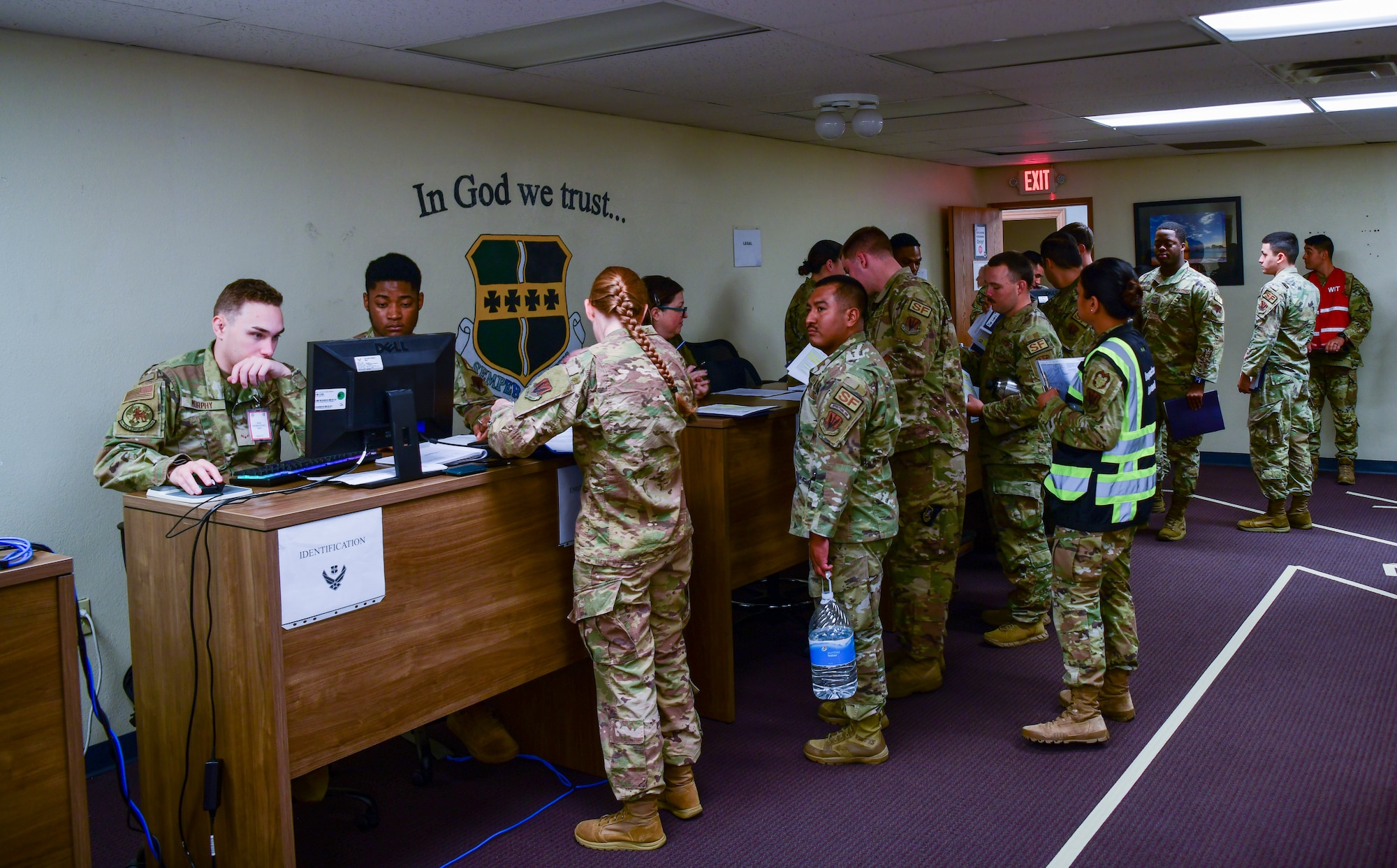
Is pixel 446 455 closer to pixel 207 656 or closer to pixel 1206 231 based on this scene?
pixel 207 656

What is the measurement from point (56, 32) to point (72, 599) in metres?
2.23

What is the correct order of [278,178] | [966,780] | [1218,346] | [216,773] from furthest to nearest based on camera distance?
1. [1218,346]
2. [278,178]
3. [966,780]
4. [216,773]

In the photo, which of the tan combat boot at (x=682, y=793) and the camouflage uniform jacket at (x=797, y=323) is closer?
the tan combat boot at (x=682, y=793)

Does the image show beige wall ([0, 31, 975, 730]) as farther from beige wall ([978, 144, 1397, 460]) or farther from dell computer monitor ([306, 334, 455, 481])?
beige wall ([978, 144, 1397, 460])

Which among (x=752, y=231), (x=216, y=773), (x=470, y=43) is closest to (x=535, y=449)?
(x=216, y=773)

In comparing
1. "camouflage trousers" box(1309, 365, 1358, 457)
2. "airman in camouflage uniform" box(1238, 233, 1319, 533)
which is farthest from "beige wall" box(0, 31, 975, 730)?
"camouflage trousers" box(1309, 365, 1358, 457)

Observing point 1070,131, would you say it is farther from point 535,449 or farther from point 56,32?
point 56,32

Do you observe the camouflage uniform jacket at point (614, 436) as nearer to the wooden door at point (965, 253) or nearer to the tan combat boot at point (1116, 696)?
the tan combat boot at point (1116, 696)

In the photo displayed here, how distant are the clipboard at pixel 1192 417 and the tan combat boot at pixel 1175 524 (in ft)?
1.61

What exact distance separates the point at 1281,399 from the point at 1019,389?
295 cm

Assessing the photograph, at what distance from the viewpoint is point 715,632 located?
12.5ft

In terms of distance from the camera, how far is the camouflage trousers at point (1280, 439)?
6.36 metres

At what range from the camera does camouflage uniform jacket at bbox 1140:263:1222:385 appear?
5906mm

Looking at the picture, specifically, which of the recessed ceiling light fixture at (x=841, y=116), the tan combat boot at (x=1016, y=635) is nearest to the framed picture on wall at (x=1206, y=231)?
the recessed ceiling light fixture at (x=841, y=116)
